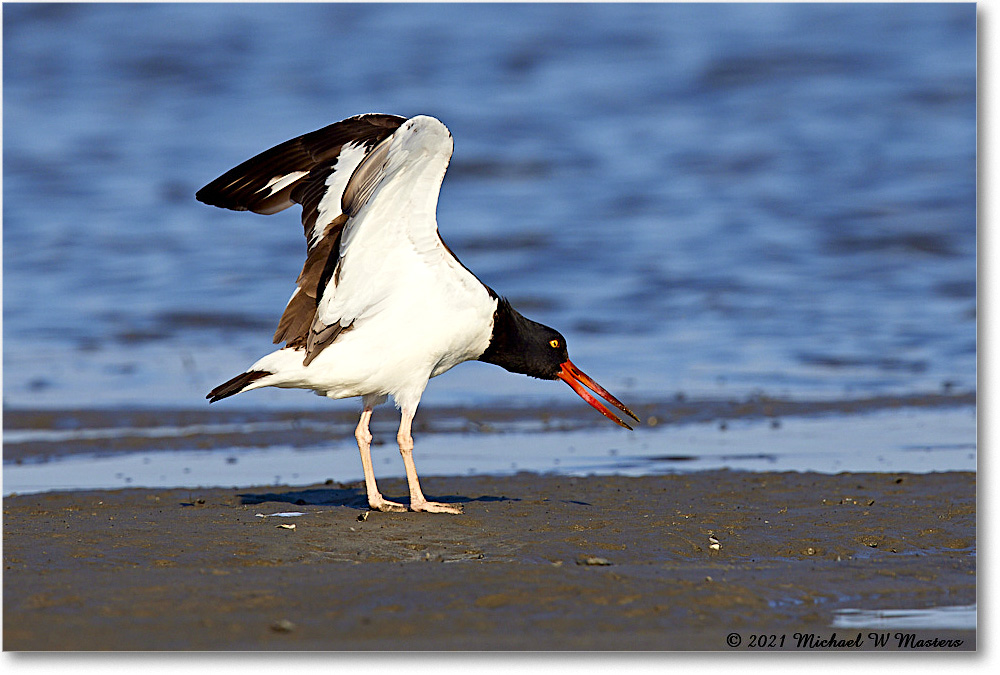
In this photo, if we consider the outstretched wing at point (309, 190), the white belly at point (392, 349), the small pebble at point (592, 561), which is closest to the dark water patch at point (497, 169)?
the outstretched wing at point (309, 190)

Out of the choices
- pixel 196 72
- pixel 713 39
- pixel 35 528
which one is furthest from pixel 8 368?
pixel 713 39

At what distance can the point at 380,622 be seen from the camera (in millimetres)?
4453

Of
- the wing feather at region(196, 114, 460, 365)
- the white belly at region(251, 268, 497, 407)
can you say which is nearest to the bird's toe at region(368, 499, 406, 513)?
the white belly at region(251, 268, 497, 407)

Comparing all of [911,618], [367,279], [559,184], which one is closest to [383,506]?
[367,279]

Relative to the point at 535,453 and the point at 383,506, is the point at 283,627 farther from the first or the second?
the point at 535,453

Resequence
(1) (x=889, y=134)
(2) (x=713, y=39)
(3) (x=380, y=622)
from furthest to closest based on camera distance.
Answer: (2) (x=713, y=39), (1) (x=889, y=134), (3) (x=380, y=622)

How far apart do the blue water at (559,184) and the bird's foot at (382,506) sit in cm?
383

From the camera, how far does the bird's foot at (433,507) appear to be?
263 inches

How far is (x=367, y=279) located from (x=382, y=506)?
130cm

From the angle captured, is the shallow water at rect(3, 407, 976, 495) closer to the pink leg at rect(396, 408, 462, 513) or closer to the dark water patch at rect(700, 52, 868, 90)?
the pink leg at rect(396, 408, 462, 513)

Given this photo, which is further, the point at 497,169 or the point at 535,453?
the point at 497,169

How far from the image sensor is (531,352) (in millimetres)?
7578

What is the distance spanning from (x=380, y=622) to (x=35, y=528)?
268 cm

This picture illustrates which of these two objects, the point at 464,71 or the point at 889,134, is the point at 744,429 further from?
the point at 464,71
